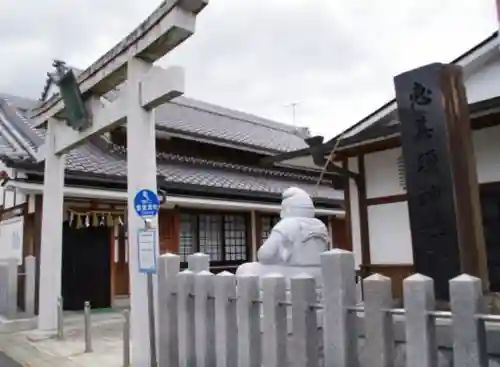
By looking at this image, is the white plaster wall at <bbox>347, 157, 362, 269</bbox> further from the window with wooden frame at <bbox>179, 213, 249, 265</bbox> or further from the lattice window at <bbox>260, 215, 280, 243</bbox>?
the lattice window at <bbox>260, 215, 280, 243</bbox>

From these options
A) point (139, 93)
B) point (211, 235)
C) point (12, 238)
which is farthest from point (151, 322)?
point (211, 235)

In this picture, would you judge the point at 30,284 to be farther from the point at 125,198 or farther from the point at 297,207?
the point at 297,207

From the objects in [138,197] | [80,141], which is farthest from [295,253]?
[80,141]

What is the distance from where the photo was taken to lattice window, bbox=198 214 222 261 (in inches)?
669

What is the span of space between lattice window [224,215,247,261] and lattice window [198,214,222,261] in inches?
11.6

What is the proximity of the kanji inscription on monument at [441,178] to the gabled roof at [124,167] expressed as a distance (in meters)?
10.0

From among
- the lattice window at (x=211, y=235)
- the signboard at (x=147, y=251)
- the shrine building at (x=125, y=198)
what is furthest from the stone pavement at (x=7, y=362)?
the lattice window at (x=211, y=235)

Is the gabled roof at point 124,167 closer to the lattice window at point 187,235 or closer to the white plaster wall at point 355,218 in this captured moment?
the lattice window at point 187,235

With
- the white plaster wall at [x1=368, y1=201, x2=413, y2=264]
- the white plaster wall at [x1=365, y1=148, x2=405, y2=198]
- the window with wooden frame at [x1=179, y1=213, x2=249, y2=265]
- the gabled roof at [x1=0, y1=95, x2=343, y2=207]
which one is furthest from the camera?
the window with wooden frame at [x1=179, y1=213, x2=249, y2=265]

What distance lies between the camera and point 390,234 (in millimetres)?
9000

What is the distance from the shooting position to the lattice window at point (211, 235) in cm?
1700

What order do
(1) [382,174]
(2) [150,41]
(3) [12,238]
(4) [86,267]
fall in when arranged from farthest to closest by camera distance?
(3) [12,238], (4) [86,267], (1) [382,174], (2) [150,41]

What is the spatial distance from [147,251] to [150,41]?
3.25 m

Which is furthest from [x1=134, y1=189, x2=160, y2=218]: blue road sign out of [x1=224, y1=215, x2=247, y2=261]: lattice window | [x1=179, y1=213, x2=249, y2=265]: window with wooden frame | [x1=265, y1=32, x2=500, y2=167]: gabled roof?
[x1=224, y1=215, x2=247, y2=261]: lattice window
